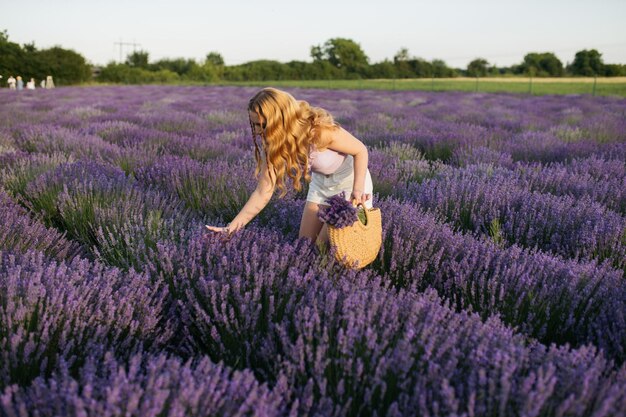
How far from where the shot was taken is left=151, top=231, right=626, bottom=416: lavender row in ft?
3.88

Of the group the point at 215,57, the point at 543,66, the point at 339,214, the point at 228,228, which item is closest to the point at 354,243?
the point at 339,214

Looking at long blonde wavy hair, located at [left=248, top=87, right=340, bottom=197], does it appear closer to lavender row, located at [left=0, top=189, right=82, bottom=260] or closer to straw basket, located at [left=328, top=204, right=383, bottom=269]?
straw basket, located at [left=328, top=204, right=383, bottom=269]

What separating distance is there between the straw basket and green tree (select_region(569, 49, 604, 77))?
60960 millimetres

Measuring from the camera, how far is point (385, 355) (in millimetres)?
1350

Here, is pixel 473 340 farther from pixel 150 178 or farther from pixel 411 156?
pixel 411 156

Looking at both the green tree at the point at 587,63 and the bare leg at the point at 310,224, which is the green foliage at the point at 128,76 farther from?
the bare leg at the point at 310,224

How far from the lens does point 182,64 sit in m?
81.1

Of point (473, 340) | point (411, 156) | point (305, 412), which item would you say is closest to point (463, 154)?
point (411, 156)

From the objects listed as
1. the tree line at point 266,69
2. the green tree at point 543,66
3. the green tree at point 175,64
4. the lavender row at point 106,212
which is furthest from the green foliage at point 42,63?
the lavender row at point 106,212

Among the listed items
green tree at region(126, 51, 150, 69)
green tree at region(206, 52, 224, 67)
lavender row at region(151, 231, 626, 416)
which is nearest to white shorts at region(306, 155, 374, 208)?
lavender row at region(151, 231, 626, 416)

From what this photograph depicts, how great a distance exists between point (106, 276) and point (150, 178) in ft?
7.29

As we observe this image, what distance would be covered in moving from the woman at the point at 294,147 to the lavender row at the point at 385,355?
636mm

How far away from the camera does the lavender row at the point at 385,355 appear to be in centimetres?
118

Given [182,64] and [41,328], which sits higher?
[182,64]
